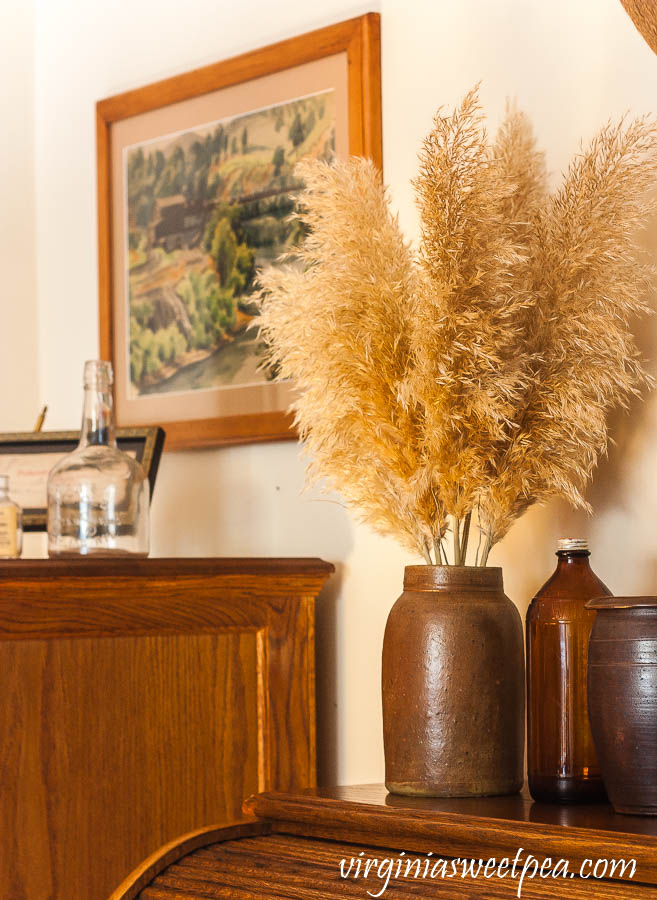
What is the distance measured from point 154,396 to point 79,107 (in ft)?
2.02

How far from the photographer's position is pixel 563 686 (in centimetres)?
143

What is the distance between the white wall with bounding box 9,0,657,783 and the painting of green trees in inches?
5.2

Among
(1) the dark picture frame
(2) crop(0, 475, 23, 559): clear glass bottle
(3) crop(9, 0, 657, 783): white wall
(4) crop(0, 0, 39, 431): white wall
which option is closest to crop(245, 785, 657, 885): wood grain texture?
(3) crop(9, 0, 657, 783): white wall

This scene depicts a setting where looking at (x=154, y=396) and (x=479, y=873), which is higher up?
(x=154, y=396)

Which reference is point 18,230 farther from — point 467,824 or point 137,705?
point 467,824

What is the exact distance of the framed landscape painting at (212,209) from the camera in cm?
194

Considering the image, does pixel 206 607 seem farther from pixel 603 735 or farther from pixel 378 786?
pixel 603 735

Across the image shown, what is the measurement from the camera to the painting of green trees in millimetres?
1982

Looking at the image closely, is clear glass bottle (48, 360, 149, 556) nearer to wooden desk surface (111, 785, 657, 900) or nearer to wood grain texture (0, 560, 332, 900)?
wood grain texture (0, 560, 332, 900)

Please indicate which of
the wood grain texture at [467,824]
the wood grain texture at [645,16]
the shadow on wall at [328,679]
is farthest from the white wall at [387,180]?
the wood grain texture at [467,824]

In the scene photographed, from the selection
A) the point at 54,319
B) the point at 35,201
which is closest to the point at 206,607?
the point at 54,319

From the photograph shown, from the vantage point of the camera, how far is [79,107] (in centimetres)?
235

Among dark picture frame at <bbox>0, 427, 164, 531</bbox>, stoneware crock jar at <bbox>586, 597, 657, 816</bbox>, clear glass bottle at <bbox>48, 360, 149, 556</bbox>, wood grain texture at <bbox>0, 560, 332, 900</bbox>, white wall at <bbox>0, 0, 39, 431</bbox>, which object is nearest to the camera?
stoneware crock jar at <bbox>586, 597, 657, 816</bbox>

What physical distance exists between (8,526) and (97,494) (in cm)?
14
